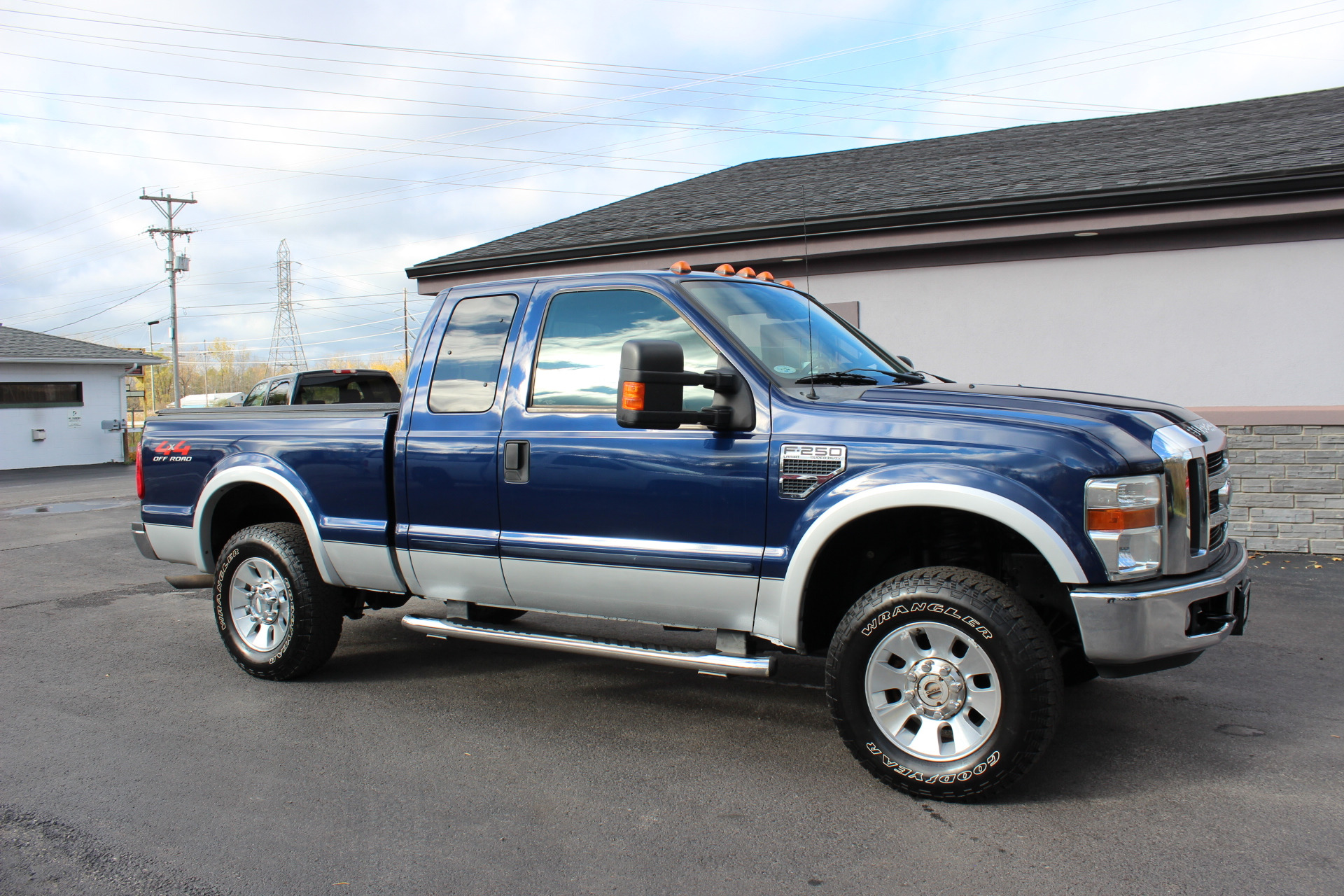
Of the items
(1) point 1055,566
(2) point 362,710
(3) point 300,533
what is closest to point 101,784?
(2) point 362,710

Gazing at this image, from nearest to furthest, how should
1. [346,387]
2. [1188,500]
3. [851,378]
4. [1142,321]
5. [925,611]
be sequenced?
[1188,500], [925,611], [851,378], [1142,321], [346,387]

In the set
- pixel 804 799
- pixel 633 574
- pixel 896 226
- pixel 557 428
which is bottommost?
pixel 804 799

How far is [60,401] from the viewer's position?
29672 millimetres

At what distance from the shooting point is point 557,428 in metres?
4.35

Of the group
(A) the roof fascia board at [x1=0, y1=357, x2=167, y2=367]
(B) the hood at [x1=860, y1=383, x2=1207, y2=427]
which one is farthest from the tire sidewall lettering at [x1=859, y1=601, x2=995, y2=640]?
(A) the roof fascia board at [x1=0, y1=357, x2=167, y2=367]

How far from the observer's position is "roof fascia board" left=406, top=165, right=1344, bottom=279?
824 centimetres

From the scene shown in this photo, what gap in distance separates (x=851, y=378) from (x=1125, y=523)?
1400 millimetres

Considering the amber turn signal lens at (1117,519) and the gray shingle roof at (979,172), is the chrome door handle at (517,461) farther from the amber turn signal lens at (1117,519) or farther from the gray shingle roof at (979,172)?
the gray shingle roof at (979,172)

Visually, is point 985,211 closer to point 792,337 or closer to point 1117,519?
point 792,337

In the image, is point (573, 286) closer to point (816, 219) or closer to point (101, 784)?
point (101, 784)

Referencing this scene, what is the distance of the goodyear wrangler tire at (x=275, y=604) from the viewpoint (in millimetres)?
5117

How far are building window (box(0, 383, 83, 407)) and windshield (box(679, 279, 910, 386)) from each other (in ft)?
101

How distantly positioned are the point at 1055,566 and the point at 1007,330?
6.68 metres

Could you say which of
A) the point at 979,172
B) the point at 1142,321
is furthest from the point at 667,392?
the point at 979,172
